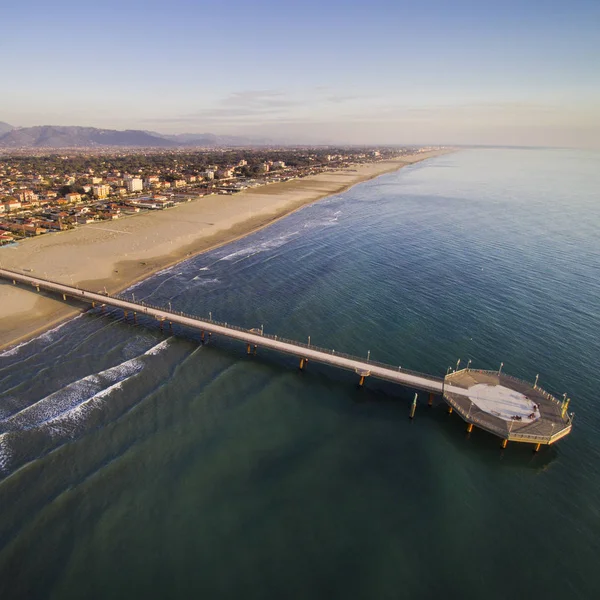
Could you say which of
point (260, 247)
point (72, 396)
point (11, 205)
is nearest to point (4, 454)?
point (72, 396)

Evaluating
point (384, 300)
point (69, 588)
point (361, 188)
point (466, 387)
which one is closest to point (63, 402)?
point (69, 588)

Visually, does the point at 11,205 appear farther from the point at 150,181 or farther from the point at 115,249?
the point at 150,181

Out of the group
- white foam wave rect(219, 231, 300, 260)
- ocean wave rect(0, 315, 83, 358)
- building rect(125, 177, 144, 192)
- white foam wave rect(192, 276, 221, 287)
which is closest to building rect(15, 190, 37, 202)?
building rect(125, 177, 144, 192)

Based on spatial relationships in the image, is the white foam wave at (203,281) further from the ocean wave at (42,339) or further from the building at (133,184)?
the building at (133,184)

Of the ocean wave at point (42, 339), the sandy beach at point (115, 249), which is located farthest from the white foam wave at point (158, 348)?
the sandy beach at point (115, 249)

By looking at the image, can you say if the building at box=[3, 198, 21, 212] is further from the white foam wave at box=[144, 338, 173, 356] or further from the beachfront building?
the beachfront building

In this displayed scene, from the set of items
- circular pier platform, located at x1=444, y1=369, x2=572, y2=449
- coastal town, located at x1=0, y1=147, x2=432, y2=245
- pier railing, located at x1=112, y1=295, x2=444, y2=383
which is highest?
coastal town, located at x1=0, y1=147, x2=432, y2=245
